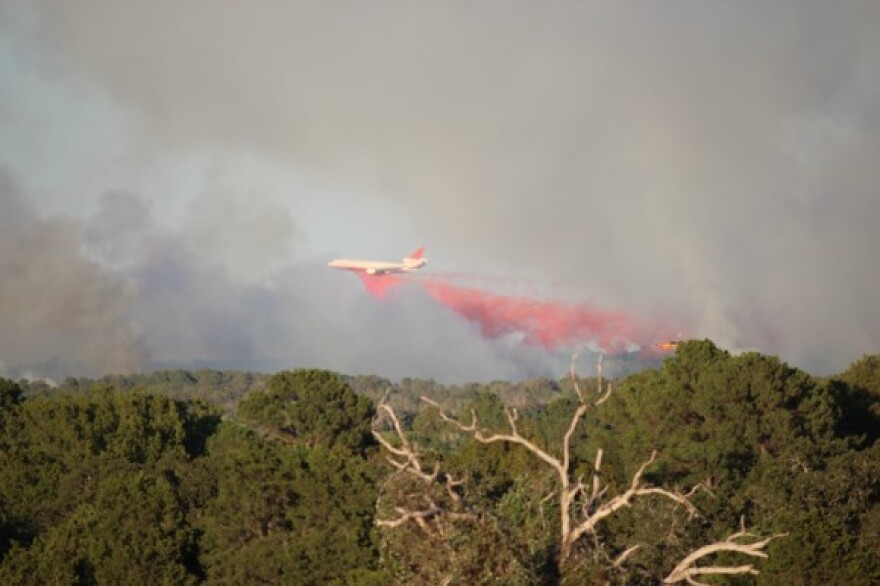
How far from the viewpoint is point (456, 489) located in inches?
1922

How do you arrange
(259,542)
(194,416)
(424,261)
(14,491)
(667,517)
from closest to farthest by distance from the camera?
(667,517) < (259,542) < (14,491) < (194,416) < (424,261)

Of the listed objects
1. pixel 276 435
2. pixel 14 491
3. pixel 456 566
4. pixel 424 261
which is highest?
pixel 424 261

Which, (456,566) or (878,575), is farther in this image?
(878,575)

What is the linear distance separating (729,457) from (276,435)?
3689cm

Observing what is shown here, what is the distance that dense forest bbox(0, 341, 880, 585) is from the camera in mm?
42812

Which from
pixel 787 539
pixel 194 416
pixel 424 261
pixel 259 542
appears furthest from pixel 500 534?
pixel 424 261

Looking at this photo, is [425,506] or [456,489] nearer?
[425,506]

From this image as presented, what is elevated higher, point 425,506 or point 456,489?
point 456,489

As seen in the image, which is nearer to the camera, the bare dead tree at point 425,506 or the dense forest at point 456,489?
the bare dead tree at point 425,506

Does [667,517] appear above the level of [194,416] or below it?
below

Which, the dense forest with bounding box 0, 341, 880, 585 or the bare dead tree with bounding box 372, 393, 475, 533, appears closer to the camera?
the bare dead tree with bounding box 372, 393, 475, 533

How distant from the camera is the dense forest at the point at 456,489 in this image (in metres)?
42.8

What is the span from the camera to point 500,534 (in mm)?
41656

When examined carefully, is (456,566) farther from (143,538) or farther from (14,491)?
(14,491)
